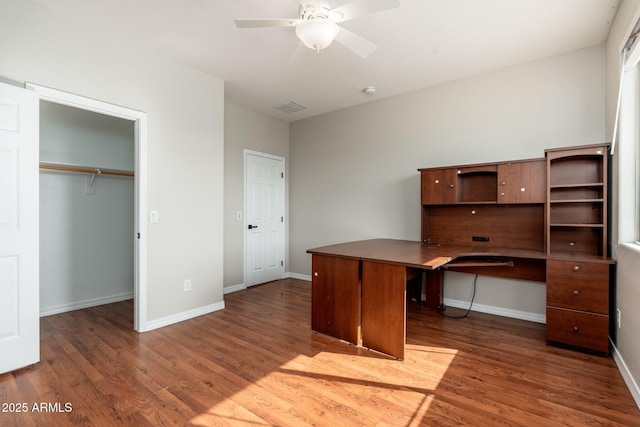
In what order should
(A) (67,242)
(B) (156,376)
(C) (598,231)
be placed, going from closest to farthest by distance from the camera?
(B) (156,376), (C) (598,231), (A) (67,242)

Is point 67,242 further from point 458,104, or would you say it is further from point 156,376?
point 458,104

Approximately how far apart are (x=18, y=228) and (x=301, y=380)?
235cm

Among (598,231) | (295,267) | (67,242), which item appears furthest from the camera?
(295,267)

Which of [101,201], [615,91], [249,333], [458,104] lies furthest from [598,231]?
[101,201]

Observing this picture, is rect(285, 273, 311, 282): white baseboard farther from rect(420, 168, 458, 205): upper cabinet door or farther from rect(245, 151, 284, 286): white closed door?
rect(420, 168, 458, 205): upper cabinet door

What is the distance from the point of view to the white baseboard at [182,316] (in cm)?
307

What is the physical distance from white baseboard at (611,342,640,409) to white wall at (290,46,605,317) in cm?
86

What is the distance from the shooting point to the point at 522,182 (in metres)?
3.04

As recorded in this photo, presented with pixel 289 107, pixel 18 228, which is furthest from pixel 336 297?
pixel 289 107

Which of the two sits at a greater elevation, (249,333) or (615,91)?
(615,91)

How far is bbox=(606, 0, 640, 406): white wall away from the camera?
6.43 feet

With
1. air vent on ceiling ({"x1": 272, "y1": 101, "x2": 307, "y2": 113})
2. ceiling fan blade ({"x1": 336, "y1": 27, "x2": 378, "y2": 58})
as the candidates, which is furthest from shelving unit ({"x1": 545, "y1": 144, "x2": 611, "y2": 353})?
air vent on ceiling ({"x1": 272, "y1": 101, "x2": 307, "y2": 113})

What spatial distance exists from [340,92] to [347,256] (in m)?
2.45

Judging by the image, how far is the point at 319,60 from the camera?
10.6 ft
